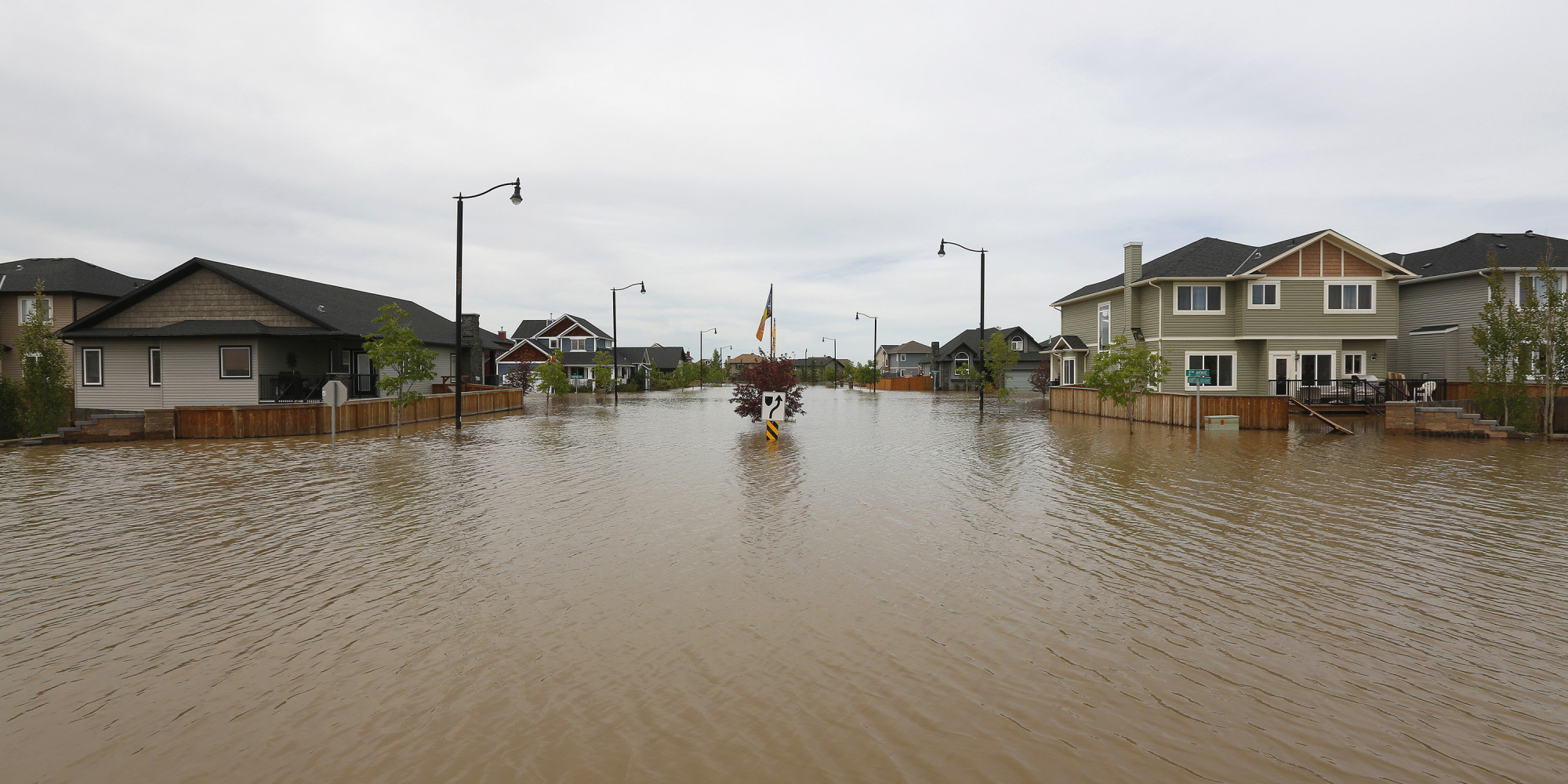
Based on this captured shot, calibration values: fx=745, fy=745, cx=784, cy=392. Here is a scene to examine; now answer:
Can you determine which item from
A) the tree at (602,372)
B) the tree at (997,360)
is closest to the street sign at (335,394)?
the tree at (997,360)

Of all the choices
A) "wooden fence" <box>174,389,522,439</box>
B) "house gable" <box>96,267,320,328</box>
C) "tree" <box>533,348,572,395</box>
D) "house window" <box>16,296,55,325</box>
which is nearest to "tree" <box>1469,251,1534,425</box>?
"wooden fence" <box>174,389,522,439</box>

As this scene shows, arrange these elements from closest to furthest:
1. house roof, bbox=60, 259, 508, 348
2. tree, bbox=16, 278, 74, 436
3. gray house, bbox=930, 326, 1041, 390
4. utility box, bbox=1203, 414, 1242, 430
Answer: tree, bbox=16, 278, 74, 436 → utility box, bbox=1203, 414, 1242, 430 → house roof, bbox=60, 259, 508, 348 → gray house, bbox=930, 326, 1041, 390

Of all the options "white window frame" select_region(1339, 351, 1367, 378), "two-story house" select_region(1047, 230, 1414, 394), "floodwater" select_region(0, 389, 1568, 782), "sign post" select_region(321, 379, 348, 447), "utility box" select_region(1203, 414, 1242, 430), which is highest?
"two-story house" select_region(1047, 230, 1414, 394)

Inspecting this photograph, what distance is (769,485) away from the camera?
15.4m

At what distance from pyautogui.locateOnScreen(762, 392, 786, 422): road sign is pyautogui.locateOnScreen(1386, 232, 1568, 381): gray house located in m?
32.5

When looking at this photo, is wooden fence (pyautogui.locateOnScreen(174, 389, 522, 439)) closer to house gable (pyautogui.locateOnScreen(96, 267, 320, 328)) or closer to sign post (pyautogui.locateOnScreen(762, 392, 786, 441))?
house gable (pyautogui.locateOnScreen(96, 267, 320, 328))

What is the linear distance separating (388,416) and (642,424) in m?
10.7

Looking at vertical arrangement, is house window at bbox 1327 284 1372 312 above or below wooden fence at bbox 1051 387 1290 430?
above

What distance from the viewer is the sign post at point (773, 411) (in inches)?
960

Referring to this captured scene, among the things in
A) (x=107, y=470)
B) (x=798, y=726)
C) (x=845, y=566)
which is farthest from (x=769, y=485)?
(x=107, y=470)

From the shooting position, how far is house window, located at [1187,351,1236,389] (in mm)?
37812

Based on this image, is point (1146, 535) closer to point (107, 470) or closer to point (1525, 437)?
point (107, 470)

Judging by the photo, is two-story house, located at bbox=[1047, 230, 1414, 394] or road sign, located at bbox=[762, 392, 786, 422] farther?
two-story house, located at bbox=[1047, 230, 1414, 394]

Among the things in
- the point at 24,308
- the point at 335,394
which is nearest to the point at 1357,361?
the point at 335,394
